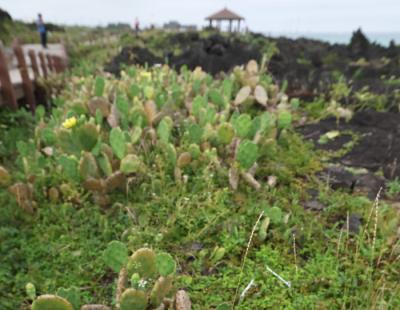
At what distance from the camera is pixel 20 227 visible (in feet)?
10.3

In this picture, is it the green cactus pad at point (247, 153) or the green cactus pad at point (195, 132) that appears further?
the green cactus pad at point (195, 132)

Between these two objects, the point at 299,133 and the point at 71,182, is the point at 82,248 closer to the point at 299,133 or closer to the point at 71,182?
the point at 71,182

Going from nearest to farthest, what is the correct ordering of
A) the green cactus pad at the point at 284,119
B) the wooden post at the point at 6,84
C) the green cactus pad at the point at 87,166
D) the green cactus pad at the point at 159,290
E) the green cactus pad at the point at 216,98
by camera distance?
the green cactus pad at the point at 159,290, the green cactus pad at the point at 87,166, the green cactus pad at the point at 284,119, the green cactus pad at the point at 216,98, the wooden post at the point at 6,84

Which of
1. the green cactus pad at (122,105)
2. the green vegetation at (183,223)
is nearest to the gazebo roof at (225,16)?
the green vegetation at (183,223)

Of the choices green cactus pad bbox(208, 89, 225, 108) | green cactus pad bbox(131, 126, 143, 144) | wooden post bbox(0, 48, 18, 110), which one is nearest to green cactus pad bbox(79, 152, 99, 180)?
green cactus pad bbox(131, 126, 143, 144)

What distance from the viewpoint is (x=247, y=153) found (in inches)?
130

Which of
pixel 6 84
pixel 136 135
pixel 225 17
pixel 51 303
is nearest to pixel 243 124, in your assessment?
pixel 136 135

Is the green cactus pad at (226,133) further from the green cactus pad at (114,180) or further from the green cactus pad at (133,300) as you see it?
the green cactus pad at (133,300)

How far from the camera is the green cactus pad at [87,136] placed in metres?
3.41

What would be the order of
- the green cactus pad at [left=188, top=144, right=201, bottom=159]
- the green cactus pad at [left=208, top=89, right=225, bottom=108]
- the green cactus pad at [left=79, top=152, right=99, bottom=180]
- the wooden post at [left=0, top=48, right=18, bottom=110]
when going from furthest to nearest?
the wooden post at [left=0, top=48, right=18, bottom=110] → the green cactus pad at [left=208, top=89, right=225, bottom=108] → the green cactus pad at [left=188, top=144, right=201, bottom=159] → the green cactus pad at [left=79, top=152, right=99, bottom=180]

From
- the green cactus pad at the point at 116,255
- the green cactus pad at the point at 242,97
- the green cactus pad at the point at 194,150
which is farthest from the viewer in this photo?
the green cactus pad at the point at 242,97

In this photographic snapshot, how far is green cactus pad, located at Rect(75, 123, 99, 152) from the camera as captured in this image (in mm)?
3406

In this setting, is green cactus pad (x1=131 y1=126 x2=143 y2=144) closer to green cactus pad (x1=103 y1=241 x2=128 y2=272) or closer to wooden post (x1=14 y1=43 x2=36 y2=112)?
green cactus pad (x1=103 y1=241 x2=128 y2=272)

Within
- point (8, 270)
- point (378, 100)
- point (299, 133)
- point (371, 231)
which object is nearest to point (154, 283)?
point (8, 270)
